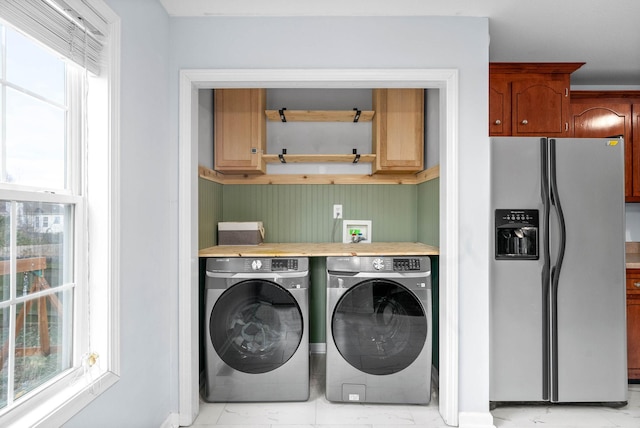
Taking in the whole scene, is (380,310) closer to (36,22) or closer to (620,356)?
(620,356)

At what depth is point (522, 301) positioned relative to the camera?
252 centimetres

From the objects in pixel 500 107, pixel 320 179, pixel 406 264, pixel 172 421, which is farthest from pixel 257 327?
pixel 500 107

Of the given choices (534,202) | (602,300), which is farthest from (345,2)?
(602,300)

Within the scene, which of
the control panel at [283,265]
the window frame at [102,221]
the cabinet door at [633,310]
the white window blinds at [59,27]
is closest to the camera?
the white window blinds at [59,27]

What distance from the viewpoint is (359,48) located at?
7.72 feet

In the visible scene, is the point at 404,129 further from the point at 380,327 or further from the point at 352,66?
the point at 380,327

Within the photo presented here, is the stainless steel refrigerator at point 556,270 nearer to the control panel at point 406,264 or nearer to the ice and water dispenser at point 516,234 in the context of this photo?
the ice and water dispenser at point 516,234

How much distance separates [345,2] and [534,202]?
1641 mm

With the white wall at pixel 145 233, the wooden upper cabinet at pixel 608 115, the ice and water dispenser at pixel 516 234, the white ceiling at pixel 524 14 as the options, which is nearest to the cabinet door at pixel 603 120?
the wooden upper cabinet at pixel 608 115

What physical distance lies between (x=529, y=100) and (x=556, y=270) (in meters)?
1.37

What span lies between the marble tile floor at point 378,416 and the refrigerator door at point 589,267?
0.13 meters

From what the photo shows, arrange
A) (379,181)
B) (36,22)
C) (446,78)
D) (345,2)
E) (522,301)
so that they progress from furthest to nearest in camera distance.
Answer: (379,181) → (522,301) → (446,78) → (345,2) → (36,22)

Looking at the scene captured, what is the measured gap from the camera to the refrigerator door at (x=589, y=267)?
2.52 m

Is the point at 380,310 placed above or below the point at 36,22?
below
